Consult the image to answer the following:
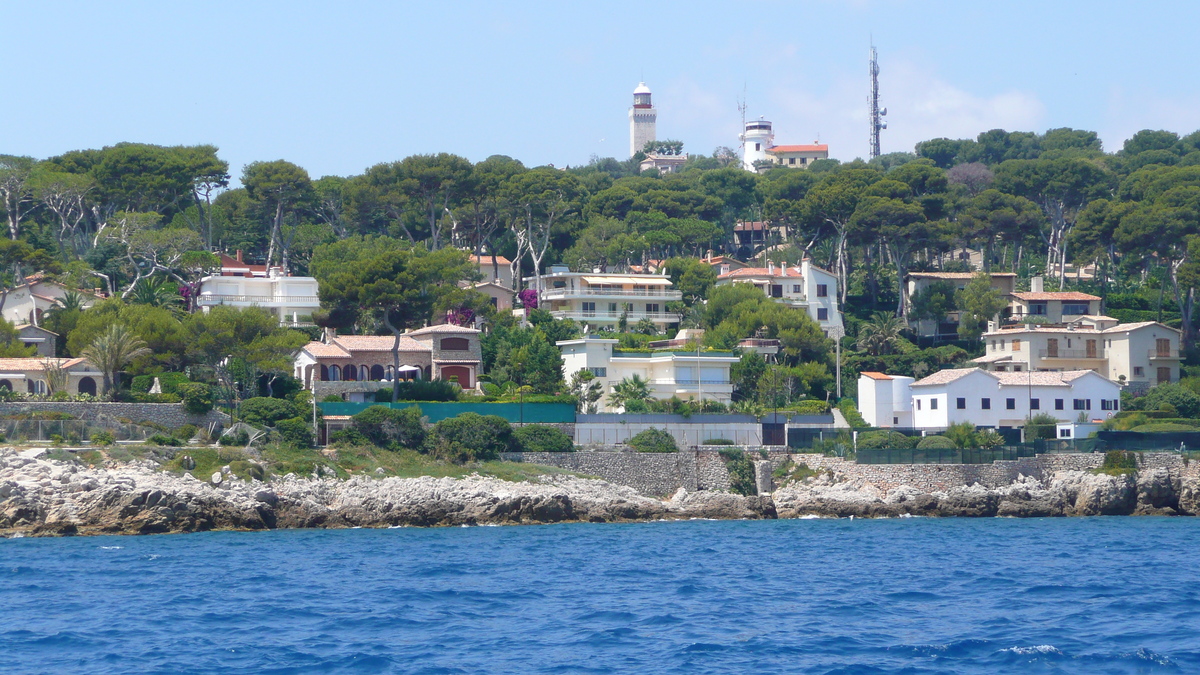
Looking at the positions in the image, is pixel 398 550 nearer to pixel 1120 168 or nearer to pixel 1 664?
pixel 1 664

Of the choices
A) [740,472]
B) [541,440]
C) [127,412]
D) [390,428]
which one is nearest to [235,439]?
[127,412]

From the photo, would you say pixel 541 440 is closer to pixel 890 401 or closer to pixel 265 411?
pixel 265 411

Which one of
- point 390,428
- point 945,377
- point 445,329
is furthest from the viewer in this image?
point 445,329

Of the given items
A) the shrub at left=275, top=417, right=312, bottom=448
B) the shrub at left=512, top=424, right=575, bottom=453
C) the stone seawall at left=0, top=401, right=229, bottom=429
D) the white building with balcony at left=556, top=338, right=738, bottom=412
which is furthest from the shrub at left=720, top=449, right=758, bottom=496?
the stone seawall at left=0, top=401, right=229, bottom=429

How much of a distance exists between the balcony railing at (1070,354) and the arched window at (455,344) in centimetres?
2913

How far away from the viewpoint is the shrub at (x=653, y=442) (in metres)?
52.9

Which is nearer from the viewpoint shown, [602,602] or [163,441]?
[602,602]

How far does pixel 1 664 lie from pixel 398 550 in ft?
54.2

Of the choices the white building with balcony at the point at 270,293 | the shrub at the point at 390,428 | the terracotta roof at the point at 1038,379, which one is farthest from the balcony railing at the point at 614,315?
the shrub at the point at 390,428

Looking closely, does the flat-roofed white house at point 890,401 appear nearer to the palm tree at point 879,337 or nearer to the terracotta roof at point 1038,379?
the terracotta roof at point 1038,379

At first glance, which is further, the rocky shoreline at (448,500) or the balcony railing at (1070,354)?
the balcony railing at (1070,354)

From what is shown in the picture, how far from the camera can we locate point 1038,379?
6225cm

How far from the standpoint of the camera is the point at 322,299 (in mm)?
63469

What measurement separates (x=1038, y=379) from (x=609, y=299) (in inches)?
1008
